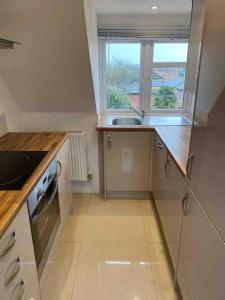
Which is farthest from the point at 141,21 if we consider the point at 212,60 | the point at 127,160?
the point at 212,60

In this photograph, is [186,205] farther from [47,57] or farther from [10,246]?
[47,57]

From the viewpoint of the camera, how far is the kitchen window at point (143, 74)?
2867 mm

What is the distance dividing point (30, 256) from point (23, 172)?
0.49 meters

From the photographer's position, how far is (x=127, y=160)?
8.44 feet

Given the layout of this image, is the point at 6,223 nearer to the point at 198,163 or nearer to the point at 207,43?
the point at 198,163

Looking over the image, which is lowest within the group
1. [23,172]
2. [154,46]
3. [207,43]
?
[23,172]

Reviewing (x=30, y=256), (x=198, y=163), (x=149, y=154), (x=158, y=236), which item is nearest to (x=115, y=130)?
(x=149, y=154)

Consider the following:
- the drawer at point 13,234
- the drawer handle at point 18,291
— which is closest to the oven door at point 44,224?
the drawer at point 13,234

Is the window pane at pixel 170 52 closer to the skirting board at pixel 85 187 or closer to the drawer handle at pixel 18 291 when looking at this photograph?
the skirting board at pixel 85 187

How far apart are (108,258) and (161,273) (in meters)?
0.45

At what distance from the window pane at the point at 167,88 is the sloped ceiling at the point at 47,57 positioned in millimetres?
1053

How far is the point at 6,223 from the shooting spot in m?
0.91

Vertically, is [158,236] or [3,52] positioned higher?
[3,52]

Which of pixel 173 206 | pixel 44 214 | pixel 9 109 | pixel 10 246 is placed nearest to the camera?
pixel 10 246
